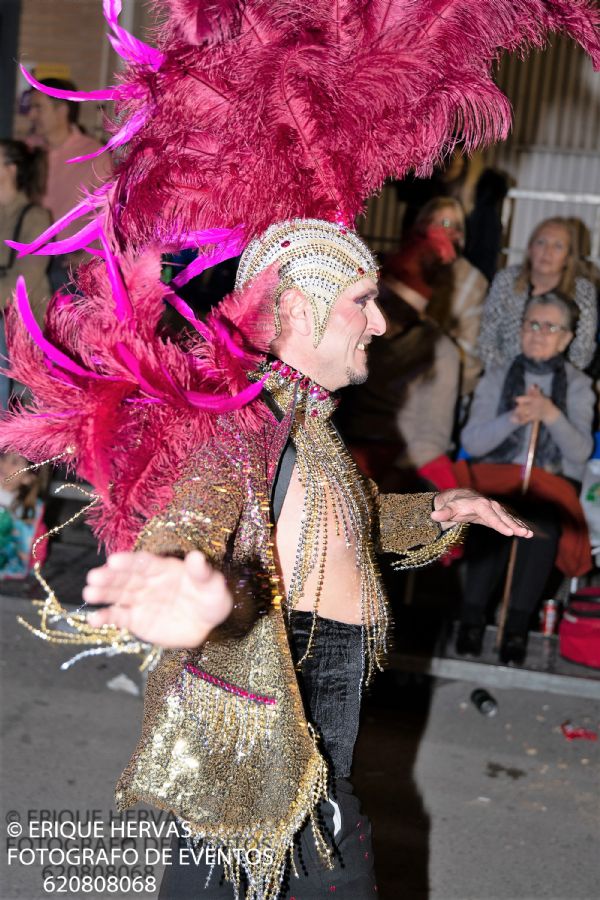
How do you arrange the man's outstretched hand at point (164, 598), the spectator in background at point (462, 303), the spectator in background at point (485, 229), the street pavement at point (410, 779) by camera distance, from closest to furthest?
the man's outstretched hand at point (164, 598)
the street pavement at point (410, 779)
the spectator in background at point (462, 303)
the spectator in background at point (485, 229)

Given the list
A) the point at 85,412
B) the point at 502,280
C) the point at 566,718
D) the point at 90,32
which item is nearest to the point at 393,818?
the point at 566,718

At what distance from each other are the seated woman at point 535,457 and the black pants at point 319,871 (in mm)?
3120

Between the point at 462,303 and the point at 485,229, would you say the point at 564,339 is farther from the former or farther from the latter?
the point at 485,229

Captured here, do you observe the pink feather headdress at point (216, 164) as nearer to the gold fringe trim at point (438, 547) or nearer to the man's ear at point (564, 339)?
the gold fringe trim at point (438, 547)

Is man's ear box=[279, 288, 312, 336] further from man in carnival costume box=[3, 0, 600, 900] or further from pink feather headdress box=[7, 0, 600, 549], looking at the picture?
pink feather headdress box=[7, 0, 600, 549]

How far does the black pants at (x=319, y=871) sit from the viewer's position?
207 cm

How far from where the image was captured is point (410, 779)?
14.1 feet

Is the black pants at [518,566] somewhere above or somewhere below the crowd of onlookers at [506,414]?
below

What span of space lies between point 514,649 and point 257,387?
3.57 meters

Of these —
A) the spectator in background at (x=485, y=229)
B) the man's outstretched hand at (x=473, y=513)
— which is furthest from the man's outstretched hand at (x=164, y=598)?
the spectator in background at (x=485, y=229)

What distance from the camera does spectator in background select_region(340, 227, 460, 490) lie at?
5375 mm

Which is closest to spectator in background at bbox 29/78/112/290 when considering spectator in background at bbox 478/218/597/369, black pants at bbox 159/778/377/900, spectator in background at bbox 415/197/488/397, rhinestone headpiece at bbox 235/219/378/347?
spectator in background at bbox 415/197/488/397

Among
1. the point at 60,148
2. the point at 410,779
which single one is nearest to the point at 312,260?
the point at 410,779

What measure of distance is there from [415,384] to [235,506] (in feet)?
12.4
